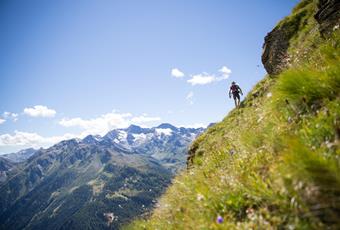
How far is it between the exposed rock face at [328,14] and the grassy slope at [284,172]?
5547mm

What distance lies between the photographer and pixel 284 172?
12.3 ft

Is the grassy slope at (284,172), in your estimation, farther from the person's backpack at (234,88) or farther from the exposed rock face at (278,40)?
the person's backpack at (234,88)

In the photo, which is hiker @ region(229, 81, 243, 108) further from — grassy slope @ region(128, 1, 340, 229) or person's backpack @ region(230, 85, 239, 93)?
grassy slope @ region(128, 1, 340, 229)

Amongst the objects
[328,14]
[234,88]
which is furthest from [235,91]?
[328,14]

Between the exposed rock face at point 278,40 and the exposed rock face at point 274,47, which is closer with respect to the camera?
the exposed rock face at point 278,40

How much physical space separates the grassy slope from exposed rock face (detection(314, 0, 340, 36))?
18.2ft

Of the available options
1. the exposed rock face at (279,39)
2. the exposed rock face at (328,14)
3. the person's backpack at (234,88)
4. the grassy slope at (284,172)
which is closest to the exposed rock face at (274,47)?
the exposed rock face at (279,39)

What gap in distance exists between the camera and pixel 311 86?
217 inches

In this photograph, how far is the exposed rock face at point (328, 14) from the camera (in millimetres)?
11801

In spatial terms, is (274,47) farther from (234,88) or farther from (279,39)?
(234,88)

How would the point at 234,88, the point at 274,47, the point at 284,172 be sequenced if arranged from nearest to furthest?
1. the point at 284,172
2. the point at 274,47
3. the point at 234,88

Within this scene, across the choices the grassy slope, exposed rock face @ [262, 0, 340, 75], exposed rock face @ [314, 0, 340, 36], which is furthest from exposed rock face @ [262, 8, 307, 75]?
the grassy slope

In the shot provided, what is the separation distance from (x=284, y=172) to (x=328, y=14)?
11.5m

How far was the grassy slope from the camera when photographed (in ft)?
10.9
